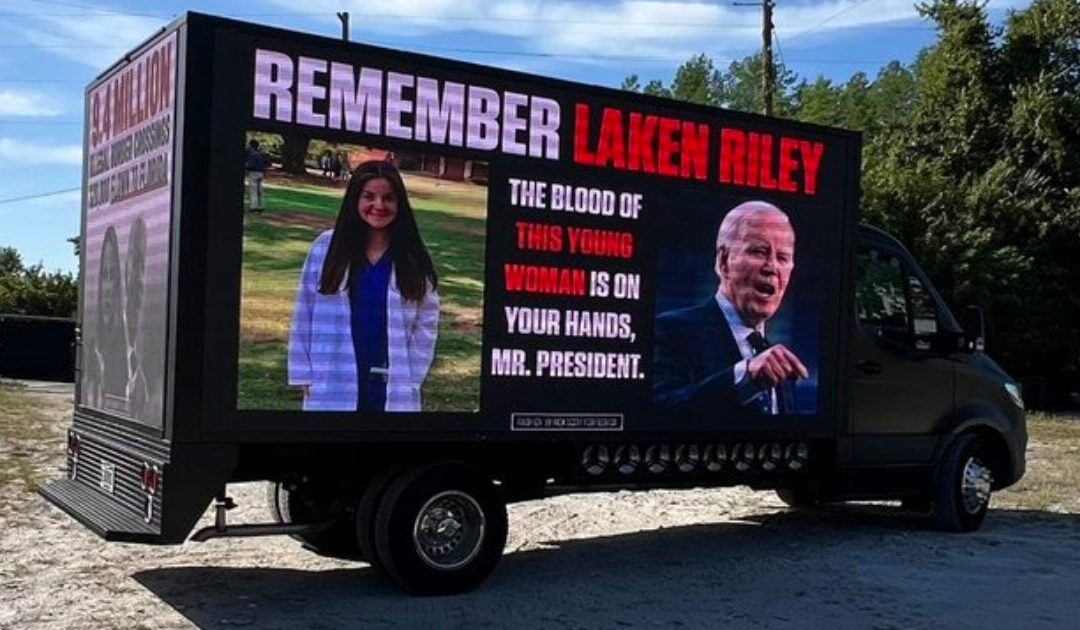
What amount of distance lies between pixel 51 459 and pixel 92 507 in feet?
22.9

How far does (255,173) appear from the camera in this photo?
6855 millimetres

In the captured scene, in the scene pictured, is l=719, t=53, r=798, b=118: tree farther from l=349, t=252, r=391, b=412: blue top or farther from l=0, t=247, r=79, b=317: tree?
l=349, t=252, r=391, b=412: blue top

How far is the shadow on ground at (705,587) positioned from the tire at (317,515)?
0.19 metres

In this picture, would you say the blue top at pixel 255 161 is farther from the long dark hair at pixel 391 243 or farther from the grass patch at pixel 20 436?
the grass patch at pixel 20 436

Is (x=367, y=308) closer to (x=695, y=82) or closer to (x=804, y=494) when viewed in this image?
(x=804, y=494)

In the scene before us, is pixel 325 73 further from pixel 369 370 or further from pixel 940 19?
pixel 940 19

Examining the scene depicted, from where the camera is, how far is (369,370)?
23.8 ft

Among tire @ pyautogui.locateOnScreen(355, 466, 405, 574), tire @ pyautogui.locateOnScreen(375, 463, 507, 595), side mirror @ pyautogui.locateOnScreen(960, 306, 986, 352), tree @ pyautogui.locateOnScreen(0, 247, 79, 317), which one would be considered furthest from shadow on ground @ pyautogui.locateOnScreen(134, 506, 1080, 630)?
tree @ pyautogui.locateOnScreen(0, 247, 79, 317)

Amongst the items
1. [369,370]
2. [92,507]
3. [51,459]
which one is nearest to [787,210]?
[369,370]

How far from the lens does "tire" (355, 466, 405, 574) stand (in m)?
7.48

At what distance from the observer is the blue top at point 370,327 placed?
7.20 meters

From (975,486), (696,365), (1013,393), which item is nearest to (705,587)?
(696,365)

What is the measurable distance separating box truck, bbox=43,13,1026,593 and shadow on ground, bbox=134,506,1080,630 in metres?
0.40

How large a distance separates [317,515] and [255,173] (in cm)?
248
